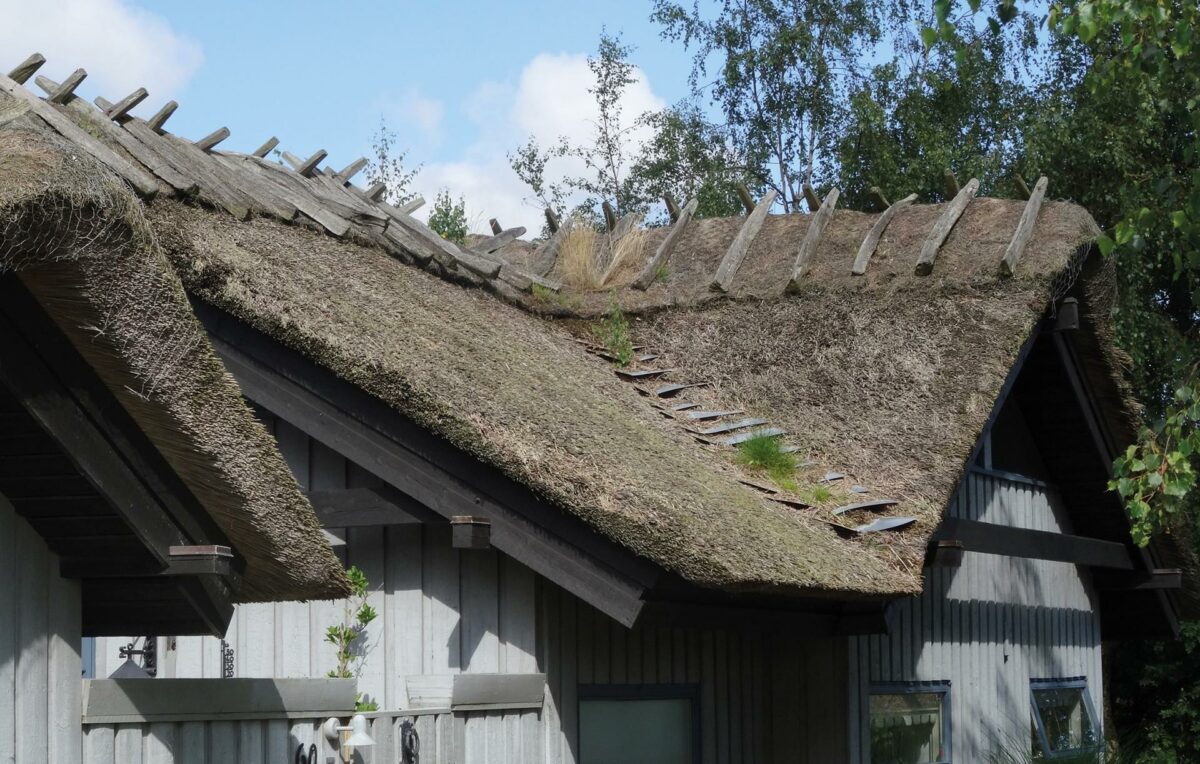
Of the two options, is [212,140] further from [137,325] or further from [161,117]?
[137,325]

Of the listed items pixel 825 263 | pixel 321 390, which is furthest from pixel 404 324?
pixel 825 263

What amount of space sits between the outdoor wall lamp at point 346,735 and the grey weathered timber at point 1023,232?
6.13 meters

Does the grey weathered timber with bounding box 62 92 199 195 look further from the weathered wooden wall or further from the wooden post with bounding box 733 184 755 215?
the wooden post with bounding box 733 184 755 215

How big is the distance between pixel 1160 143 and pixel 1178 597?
256 inches

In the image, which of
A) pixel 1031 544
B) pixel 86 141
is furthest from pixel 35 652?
pixel 1031 544

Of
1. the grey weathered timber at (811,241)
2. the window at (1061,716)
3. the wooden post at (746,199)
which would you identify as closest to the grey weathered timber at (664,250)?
the wooden post at (746,199)

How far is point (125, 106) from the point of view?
8375mm

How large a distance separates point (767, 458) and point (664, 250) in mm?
3207

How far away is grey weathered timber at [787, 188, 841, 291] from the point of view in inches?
413

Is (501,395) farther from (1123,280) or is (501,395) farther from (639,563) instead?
(1123,280)

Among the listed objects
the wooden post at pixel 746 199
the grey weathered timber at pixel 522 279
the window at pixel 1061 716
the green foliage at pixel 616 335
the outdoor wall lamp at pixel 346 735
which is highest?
the wooden post at pixel 746 199

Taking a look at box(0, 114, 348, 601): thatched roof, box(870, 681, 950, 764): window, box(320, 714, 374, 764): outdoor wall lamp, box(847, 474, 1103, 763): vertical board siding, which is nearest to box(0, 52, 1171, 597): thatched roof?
box(847, 474, 1103, 763): vertical board siding

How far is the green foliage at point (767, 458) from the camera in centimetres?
852

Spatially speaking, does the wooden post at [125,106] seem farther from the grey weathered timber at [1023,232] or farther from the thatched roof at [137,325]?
the grey weathered timber at [1023,232]
